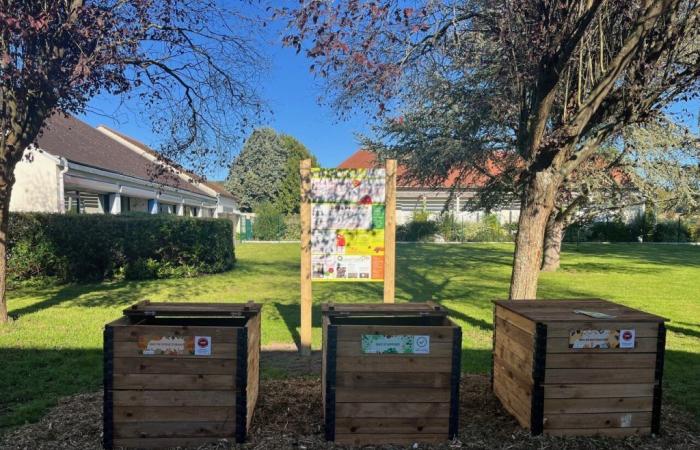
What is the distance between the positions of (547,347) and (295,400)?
2.18 meters

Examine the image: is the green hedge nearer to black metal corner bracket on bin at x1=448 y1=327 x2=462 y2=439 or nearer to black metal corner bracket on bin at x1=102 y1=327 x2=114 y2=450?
black metal corner bracket on bin at x1=102 y1=327 x2=114 y2=450

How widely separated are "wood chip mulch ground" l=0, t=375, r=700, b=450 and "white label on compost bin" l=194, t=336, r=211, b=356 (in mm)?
668

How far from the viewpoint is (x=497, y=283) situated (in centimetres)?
1170

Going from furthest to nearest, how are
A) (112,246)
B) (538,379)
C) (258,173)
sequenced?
(258,173)
(112,246)
(538,379)

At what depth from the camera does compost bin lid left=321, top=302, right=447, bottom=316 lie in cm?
377

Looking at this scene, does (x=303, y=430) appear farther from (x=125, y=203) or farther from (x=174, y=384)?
(x=125, y=203)

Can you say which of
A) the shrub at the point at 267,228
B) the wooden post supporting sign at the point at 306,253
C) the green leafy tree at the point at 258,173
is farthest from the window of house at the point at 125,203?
the green leafy tree at the point at 258,173

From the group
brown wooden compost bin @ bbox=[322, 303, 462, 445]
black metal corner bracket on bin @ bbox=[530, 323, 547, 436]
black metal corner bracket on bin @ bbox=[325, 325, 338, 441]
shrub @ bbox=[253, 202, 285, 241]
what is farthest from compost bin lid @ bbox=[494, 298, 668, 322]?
shrub @ bbox=[253, 202, 285, 241]

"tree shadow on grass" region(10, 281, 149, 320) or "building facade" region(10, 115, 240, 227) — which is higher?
"building facade" region(10, 115, 240, 227)

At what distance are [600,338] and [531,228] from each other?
2.14 m

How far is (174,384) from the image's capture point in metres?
3.10

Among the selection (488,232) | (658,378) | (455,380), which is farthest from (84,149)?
(488,232)

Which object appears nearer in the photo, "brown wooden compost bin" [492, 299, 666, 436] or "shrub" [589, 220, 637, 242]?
"brown wooden compost bin" [492, 299, 666, 436]

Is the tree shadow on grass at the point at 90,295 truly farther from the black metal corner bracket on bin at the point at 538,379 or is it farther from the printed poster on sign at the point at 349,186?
the black metal corner bracket on bin at the point at 538,379
